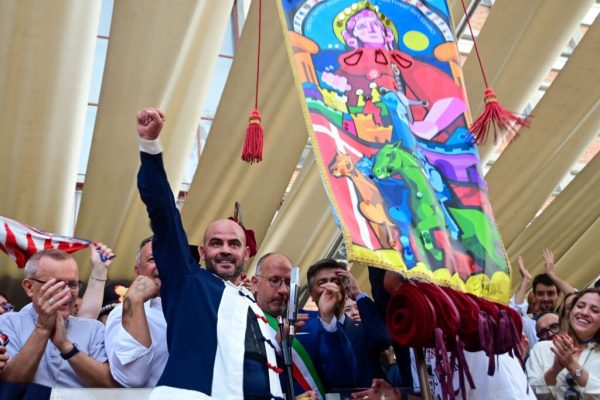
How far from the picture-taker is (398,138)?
3705mm

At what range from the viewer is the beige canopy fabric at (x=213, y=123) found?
5.16 meters

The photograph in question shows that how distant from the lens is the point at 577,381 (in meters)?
4.38

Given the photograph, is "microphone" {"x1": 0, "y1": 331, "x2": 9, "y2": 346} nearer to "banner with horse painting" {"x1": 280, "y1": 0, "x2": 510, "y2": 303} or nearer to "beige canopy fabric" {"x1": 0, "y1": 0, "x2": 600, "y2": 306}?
"banner with horse painting" {"x1": 280, "y1": 0, "x2": 510, "y2": 303}

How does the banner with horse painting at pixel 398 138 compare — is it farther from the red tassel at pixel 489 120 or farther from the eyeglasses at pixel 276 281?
the eyeglasses at pixel 276 281

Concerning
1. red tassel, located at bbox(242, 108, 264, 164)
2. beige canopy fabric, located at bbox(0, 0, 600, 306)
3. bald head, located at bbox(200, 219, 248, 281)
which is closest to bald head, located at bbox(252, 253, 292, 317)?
red tassel, located at bbox(242, 108, 264, 164)

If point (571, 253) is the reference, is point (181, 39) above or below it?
above

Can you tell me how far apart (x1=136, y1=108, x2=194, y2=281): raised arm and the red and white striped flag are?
2553 millimetres

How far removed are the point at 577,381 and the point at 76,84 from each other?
3.42 metres

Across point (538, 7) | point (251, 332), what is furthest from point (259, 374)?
point (538, 7)

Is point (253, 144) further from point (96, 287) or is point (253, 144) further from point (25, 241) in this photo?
point (25, 241)

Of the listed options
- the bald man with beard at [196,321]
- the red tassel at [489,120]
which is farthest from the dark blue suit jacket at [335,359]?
the red tassel at [489,120]

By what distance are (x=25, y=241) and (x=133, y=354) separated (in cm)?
262

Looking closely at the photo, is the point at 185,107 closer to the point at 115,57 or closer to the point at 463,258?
the point at 115,57

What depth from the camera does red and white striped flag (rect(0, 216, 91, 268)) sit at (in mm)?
5719
